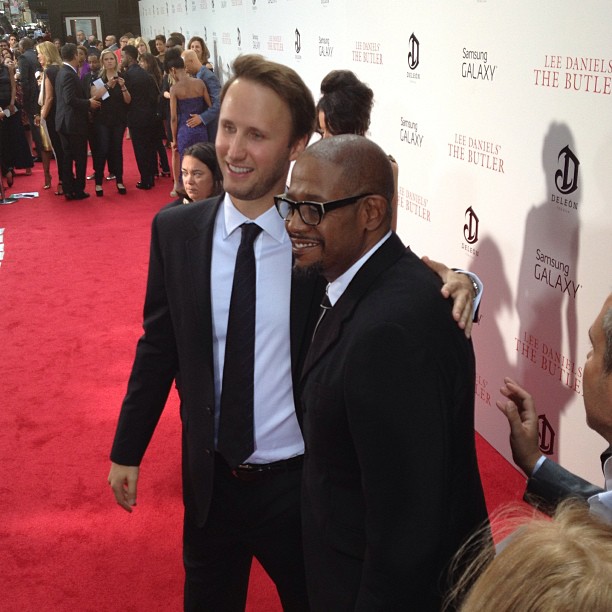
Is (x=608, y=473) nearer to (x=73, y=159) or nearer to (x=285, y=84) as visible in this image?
(x=285, y=84)

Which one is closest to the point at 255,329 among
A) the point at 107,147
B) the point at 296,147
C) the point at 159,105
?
the point at 296,147

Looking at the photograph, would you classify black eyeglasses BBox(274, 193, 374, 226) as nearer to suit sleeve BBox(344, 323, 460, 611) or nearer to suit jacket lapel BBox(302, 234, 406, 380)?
suit jacket lapel BBox(302, 234, 406, 380)

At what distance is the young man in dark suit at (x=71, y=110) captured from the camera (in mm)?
9055

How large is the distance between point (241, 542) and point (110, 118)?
8.41m

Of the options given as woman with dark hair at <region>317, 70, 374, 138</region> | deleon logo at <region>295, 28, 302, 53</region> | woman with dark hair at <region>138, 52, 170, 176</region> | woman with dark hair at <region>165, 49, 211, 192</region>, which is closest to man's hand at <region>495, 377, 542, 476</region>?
woman with dark hair at <region>317, 70, 374, 138</region>

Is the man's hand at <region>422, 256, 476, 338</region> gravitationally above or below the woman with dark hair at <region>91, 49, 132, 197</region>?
above

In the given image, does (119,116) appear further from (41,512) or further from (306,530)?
(306,530)

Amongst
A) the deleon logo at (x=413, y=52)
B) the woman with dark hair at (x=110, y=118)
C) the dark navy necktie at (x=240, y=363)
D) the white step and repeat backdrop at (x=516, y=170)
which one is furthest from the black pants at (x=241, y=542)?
the woman with dark hair at (x=110, y=118)

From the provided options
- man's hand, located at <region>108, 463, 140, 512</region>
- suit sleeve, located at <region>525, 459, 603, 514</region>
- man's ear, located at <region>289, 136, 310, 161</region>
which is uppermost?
man's ear, located at <region>289, 136, 310, 161</region>

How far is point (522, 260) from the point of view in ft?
11.2

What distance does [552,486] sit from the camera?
66.9 inches

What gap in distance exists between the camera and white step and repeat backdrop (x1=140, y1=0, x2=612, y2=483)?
2910mm

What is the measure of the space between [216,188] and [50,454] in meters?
1.61

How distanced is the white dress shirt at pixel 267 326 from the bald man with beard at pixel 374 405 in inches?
12.0
